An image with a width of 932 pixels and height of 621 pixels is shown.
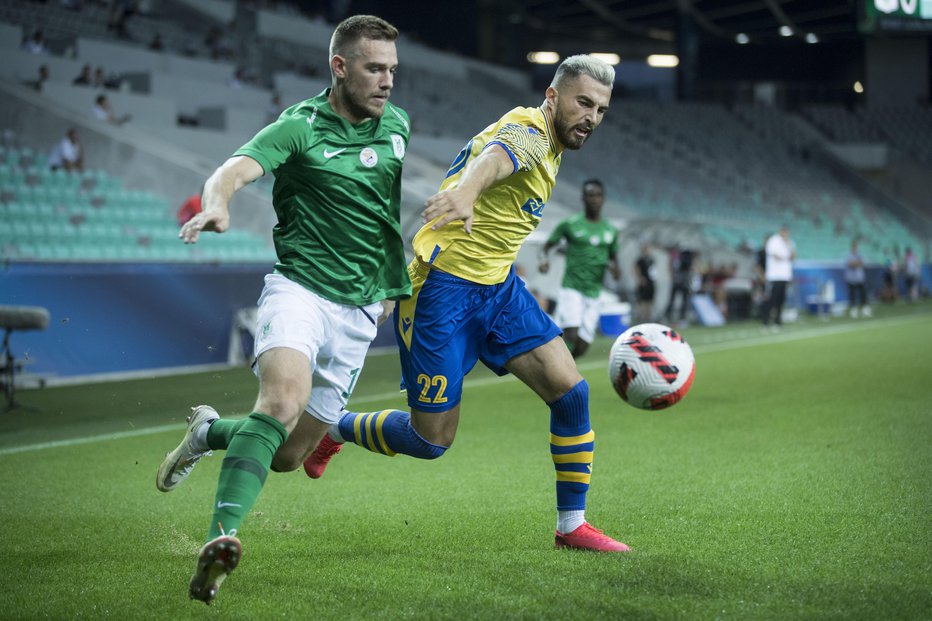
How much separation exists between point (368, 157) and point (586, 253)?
7853 mm

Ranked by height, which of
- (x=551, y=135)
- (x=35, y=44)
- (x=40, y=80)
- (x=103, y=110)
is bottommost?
(x=551, y=135)

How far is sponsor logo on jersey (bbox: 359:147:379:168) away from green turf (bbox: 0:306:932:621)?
1.77 meters

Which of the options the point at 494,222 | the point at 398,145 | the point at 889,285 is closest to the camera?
the point at 398,145

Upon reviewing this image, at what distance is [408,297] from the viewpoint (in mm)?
5012

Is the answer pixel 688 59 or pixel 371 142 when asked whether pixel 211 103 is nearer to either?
pixel 371 142

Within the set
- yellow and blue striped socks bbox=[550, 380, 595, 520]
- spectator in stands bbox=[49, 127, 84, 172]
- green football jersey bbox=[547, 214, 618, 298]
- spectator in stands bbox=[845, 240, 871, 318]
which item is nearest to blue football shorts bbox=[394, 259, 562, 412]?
yellow and blue striped socks bbox=[550, 380, 595, 520]

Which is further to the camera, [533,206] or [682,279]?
[682,279]

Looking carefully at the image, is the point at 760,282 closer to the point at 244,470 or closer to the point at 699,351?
the point at 699,351

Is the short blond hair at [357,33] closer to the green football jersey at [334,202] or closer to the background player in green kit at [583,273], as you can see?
the green football jersey at [334,202]

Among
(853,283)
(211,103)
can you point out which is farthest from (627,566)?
(853,283)

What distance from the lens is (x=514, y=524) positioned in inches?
214

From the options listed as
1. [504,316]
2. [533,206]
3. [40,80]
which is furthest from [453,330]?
[40,80]

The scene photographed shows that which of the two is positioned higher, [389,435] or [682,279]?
[682,279]

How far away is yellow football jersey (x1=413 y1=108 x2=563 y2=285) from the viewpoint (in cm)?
505
